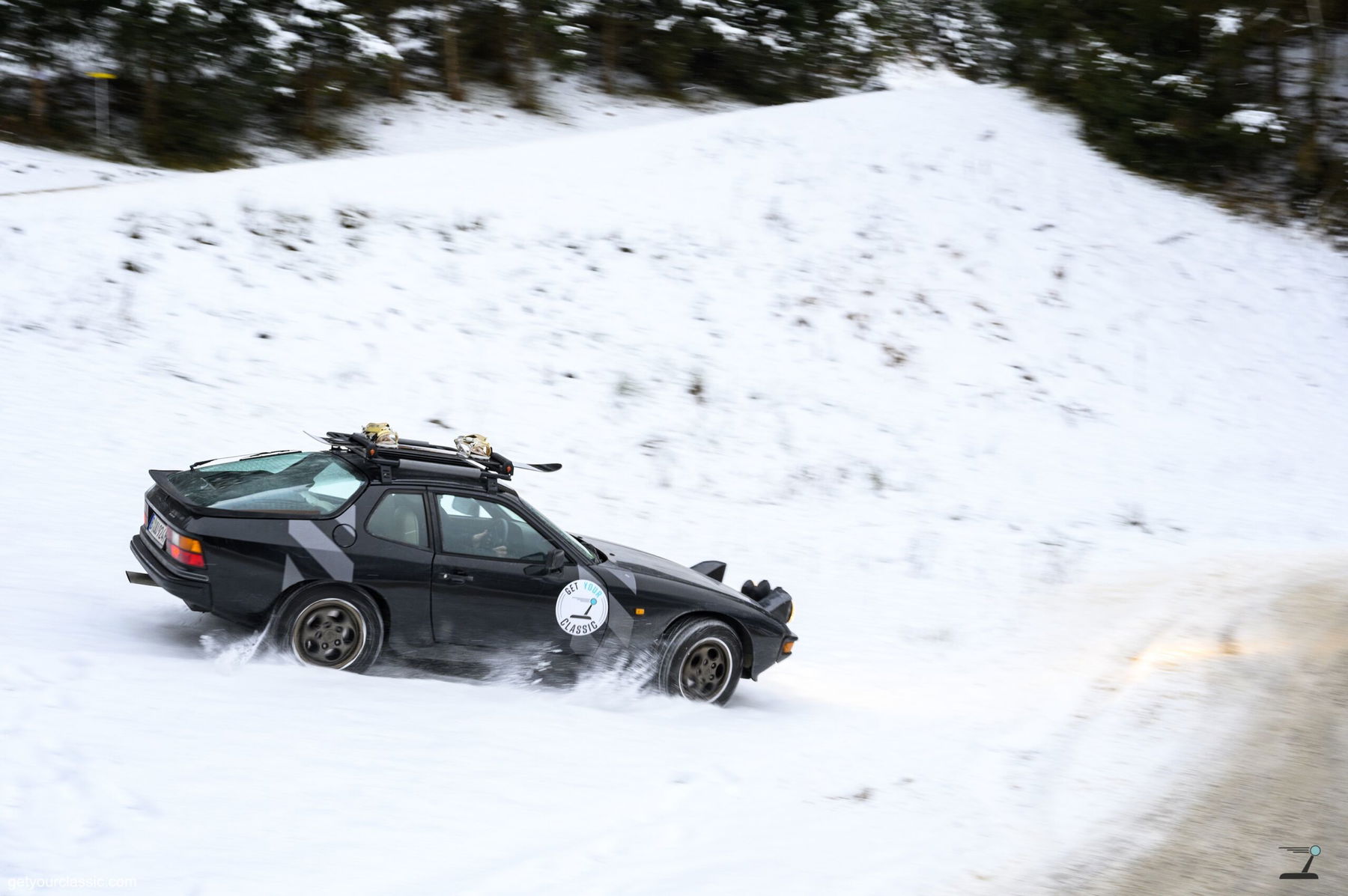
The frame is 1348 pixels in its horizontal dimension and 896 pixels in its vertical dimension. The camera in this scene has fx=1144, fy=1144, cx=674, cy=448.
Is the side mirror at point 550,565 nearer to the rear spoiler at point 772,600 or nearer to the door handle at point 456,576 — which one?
the door handle at point 456,576

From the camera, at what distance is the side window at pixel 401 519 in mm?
6484

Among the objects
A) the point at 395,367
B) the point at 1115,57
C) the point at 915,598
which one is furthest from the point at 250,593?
the point at 1115,57

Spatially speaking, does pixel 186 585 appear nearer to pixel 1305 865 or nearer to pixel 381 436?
pixel 381 436

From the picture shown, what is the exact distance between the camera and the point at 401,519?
6570mm

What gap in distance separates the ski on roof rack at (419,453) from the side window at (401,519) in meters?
0.14

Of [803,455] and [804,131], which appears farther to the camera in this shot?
[804,131]

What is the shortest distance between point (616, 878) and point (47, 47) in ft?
76.2

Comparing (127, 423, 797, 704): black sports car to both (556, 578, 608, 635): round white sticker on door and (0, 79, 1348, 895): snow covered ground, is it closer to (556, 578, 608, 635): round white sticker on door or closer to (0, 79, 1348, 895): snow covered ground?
(556, 578, 608, 635): round white sticker on door

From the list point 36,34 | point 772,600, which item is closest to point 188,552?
point 772,600

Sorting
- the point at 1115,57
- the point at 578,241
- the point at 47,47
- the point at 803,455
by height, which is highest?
the point at 1115,57

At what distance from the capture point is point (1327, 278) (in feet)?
71.6

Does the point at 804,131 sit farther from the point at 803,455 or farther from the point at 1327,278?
the point at 803,455

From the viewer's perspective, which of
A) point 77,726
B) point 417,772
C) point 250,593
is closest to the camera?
point 77,726

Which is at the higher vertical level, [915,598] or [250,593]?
[250,593]
